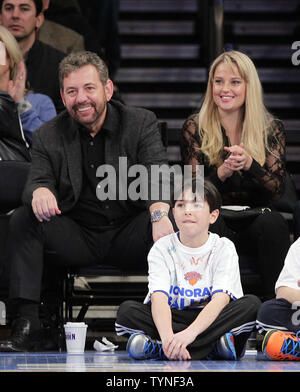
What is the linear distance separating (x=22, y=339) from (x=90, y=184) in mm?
799

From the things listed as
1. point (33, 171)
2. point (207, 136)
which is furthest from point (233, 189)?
point (33, 171)

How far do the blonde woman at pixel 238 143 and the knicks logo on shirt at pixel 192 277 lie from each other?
52 cm

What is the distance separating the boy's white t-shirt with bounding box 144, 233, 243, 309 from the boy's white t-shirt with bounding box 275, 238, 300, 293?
18cm

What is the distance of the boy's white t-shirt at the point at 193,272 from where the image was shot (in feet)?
11.3

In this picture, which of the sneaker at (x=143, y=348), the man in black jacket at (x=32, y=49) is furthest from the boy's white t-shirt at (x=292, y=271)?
the man in black jacket at (x=32, y=49)

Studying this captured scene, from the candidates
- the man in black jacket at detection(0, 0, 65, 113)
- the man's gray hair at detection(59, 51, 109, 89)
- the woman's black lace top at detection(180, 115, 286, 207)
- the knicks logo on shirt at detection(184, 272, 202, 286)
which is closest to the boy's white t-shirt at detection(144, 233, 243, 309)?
the knicks logo on shirt at detection(184, 272, 202, 286)

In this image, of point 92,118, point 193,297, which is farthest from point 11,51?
point 193,297

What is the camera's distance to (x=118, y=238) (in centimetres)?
396

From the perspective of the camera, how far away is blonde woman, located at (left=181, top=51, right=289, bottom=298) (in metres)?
4.03

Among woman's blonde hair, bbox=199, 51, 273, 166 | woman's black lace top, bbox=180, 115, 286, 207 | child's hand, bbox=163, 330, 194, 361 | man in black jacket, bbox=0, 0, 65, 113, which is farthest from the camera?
man in black jacket, bbox=0, 0, 65, 113

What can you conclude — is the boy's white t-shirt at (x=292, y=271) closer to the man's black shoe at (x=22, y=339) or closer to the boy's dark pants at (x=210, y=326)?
the boy's dark pants at (x=210, y=326)

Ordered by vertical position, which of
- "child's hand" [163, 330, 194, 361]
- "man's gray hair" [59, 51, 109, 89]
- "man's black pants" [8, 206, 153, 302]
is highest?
"man's gray hair" [59, 51, 109, 89]

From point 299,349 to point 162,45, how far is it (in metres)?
3.95

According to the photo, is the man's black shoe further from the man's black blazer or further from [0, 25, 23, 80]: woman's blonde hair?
[0, 25, 23, 80]: woman's blonde hair
